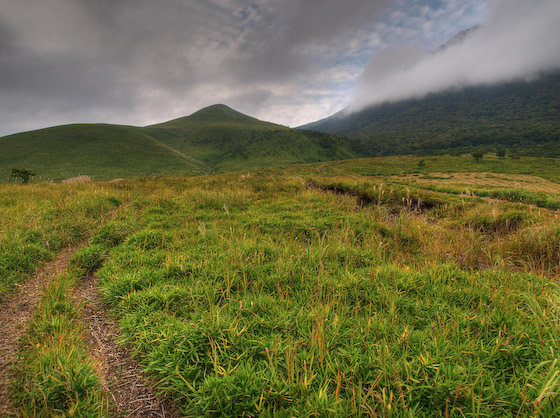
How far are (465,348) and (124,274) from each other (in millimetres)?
4366

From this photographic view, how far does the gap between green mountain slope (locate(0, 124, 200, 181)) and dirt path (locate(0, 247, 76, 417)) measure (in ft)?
170

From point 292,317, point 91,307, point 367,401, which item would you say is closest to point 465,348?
point 367,401

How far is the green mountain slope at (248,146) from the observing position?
97.1 m

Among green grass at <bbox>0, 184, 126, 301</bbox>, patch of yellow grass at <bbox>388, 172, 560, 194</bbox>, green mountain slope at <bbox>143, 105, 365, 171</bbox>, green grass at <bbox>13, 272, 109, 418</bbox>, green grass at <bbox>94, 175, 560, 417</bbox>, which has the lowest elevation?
patch of yellow grass at <bbox>388, 172, 560, 194</bbox>

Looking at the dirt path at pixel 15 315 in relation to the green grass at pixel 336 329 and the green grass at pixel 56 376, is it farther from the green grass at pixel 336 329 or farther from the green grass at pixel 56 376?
the green grass at pixel 336 329

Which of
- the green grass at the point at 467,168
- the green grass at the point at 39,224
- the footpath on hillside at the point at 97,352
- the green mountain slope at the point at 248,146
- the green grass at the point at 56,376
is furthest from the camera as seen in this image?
the green mountain slope at the point at 248,146

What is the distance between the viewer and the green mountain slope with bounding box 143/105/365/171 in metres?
97.1

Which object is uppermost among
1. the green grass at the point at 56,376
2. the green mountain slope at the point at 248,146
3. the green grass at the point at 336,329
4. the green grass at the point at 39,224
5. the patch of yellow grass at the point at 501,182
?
the green mountain slope at the point at 248,146

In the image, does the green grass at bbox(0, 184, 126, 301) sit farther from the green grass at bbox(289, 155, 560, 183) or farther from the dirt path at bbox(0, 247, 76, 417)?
the green grass at bbox(289, 155, 560, 183)

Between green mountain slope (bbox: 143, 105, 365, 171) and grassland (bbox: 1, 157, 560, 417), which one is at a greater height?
green mountain slope (bbox: 143, 105, 365, 171)

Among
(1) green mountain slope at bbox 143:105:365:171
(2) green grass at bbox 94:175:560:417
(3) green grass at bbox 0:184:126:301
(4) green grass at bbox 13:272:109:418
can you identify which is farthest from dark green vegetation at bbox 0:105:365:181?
(2) green grass at bbox 94:175:560:417

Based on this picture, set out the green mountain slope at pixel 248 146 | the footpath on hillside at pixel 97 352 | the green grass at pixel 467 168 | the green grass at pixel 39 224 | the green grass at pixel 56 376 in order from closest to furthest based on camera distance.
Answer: the green grass at pixel 56 376, the footpath on hillside at pixel 97 352, the green grass at pixel 39 224, the green grass at pixel 467 168, the green mountain slope at pixel 248 146

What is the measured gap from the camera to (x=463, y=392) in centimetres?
177

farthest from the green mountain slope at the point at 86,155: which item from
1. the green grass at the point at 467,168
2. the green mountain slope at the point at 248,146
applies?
the green grass at the point at 467,168
